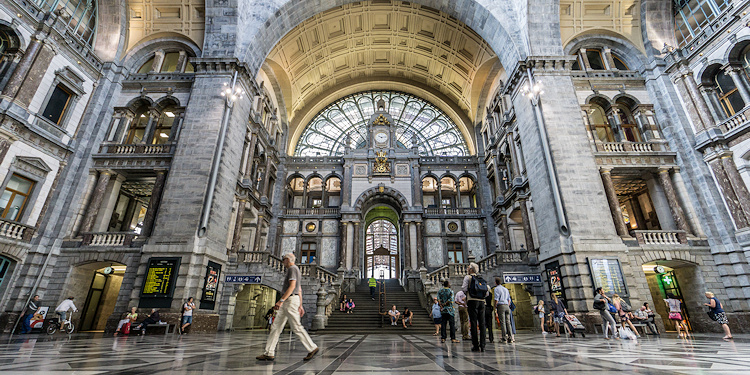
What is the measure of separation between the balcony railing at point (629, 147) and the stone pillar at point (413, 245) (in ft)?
38.5

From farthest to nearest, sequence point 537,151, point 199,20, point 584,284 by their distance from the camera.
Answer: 1. point 199,20
2. point 537,151
3. point 584,284

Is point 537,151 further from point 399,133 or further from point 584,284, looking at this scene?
point 399,133

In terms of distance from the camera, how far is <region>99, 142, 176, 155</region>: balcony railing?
14.1 meters

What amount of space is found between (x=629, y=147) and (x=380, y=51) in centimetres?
1825

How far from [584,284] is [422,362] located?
983 cm

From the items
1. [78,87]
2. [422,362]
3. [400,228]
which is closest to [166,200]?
[78,87]

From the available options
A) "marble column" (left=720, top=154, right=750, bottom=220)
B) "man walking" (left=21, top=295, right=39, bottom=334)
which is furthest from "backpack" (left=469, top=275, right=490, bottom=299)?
"man walking" (left=21, top=295, right=39, bottom=334)

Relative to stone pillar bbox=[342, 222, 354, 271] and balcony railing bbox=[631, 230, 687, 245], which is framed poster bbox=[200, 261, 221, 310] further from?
balcony railing bbox=[631, 230, 687, 245]

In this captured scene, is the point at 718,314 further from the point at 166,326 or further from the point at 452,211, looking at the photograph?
the point at 166,326

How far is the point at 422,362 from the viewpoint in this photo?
3.59 meters

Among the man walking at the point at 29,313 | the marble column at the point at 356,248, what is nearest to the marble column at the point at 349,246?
the marble column at the point at 356,248

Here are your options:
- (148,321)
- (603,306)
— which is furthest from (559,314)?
(148,321)

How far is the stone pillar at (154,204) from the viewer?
12.6 m

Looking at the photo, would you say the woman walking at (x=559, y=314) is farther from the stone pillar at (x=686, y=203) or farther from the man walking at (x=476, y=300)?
the stone pillar at (x=686, y=203)
